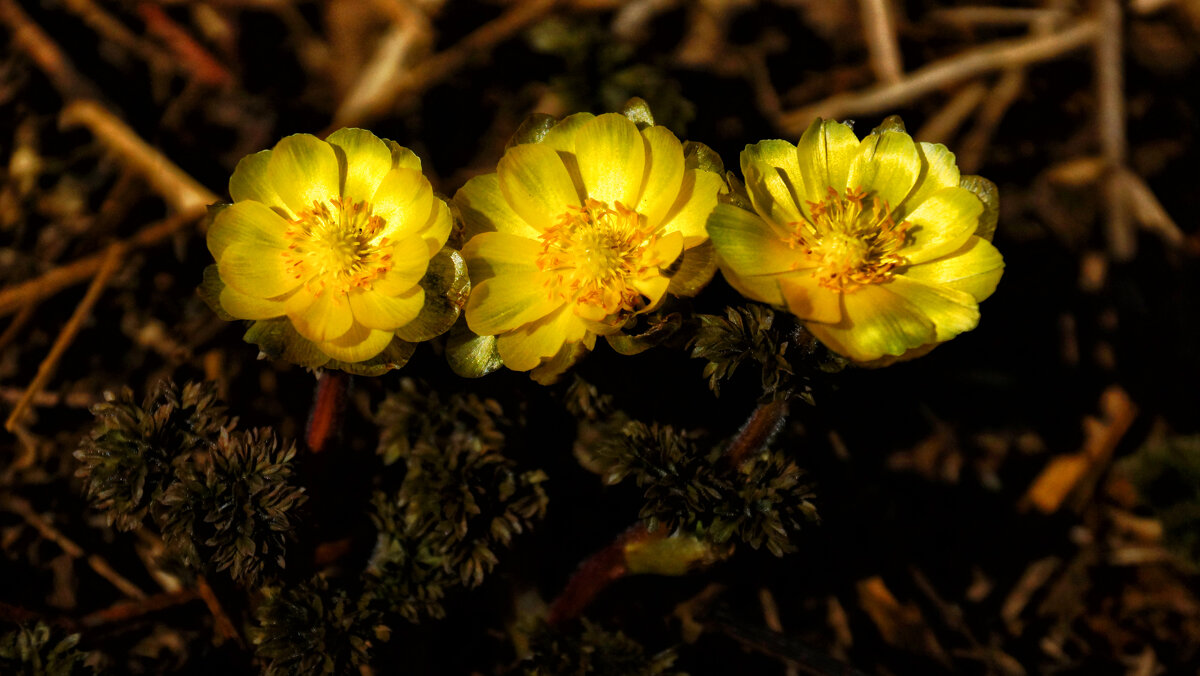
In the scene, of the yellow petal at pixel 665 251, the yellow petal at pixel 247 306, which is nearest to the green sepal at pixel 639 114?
the yellow petal at pixel 665 251

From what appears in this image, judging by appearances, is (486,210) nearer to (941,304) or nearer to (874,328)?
(874,328)

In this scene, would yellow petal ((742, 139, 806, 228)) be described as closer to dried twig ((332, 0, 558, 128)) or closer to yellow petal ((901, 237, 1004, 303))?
yellow petal ((901, 237, 1004, 303))

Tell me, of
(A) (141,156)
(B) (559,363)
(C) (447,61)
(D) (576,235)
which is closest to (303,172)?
(D) (576,235)

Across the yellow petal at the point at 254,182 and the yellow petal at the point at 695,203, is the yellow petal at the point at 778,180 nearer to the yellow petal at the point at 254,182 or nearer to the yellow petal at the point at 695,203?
the yellow petal at the point at 695,203

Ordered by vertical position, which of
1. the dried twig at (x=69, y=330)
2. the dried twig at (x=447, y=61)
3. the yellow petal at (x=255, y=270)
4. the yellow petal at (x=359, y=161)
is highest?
the dried twig at (x=447, y=61)

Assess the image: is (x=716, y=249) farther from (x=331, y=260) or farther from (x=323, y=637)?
(x=323, y=637)
